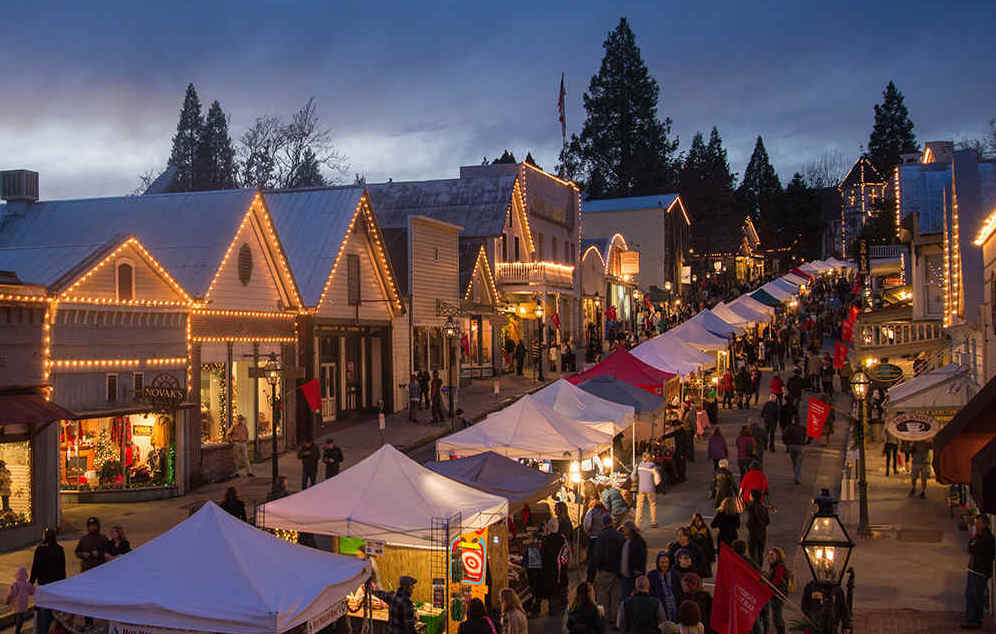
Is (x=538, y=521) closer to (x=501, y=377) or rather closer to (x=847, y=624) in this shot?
(x=847, y=624)

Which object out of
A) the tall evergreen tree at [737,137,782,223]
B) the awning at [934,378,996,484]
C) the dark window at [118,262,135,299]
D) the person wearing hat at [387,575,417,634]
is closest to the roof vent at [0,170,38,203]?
the dark window at [118,262,135,299]

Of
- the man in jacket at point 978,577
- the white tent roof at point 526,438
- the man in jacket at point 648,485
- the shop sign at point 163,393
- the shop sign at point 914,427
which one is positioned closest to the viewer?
the man in jacket at point 978,577

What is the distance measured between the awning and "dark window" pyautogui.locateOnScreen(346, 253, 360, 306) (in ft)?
81.3

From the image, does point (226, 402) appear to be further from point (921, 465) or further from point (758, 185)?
point (758, 185)

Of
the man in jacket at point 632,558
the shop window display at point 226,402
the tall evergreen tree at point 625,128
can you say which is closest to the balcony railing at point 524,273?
the shop window display at point 226,402

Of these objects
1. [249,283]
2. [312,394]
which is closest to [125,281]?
[249,283]

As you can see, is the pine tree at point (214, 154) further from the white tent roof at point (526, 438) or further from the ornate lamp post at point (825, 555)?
the ornate lamp post at point (825, 555)

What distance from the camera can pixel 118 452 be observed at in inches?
872

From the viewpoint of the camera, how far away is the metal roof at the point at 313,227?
100 feet

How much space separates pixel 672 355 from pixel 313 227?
12000 mm

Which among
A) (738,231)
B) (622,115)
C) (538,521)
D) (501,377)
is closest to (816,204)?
(738,231)

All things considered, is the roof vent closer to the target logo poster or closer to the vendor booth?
the vendor booth

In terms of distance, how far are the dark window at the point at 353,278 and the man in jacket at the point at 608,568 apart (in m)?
20.0

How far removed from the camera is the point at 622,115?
98500 millimetres
